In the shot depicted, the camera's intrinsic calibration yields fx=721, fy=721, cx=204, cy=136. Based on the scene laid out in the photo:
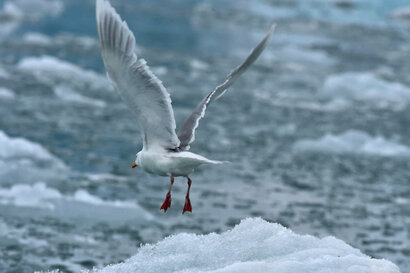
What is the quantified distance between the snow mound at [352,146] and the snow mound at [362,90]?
3970 mm

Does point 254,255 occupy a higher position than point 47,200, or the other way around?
point 254,255

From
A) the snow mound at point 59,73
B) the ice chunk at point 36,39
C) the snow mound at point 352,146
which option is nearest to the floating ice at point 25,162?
the snow mound at point 352,146

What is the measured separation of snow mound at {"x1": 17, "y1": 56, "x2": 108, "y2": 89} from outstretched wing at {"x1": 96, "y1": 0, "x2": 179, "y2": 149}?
37.4ft

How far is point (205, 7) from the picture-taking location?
3362 centimetres

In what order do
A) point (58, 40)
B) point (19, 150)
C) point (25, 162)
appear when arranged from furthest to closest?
point (58, 40) < point (19, 150) < point (25, 162)

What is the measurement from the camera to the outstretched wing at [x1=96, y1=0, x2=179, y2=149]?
4973 millimetres

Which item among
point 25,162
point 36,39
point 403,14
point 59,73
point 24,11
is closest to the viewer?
point 25,162

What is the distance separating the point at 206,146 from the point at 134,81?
318 inches

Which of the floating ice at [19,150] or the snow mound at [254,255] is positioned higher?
the snow mound at [254,255]

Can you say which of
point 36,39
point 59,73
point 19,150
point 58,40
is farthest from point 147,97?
point 58,40

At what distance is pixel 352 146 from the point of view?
543 inches

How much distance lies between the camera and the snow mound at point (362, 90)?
17750mm

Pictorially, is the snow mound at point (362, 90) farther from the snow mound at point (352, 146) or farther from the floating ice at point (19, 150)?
the floating ice at point (19, 150)

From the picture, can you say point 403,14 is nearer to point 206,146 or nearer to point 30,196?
point 206,146
